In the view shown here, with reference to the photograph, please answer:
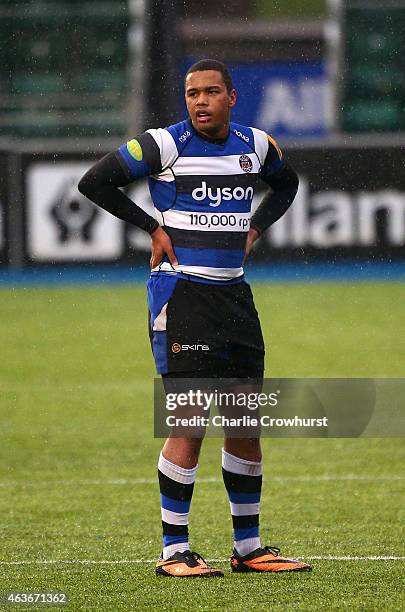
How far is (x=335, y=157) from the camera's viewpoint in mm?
16469

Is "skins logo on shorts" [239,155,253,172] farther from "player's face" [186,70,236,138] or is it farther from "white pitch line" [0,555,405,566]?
"white pitch line" [0,555,405,566]

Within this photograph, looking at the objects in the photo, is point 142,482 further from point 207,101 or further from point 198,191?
point 207,101

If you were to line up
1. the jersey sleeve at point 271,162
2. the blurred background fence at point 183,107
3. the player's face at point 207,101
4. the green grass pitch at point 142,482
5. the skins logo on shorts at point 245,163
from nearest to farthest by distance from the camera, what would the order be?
the green grass pitch at point 142,482 < the player's face at point 207,101 < the skins logo on shorts at point 245,163 < the jersey sleeve at point 271,162 < the blurred background fence at point 183,107

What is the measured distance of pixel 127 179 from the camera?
4.90m

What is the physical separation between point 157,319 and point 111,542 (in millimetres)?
1120

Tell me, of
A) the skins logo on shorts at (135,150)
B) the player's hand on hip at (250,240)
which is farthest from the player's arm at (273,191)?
the skins logo on shorts at (135,150)

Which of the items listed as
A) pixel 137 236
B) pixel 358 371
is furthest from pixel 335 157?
pixel 358 371

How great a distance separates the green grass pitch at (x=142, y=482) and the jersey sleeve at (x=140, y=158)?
1.39 metres

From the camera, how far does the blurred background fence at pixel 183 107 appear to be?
52.9ft

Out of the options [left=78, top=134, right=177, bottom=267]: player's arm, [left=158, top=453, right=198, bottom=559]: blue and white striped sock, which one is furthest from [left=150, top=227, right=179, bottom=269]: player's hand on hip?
[left=158, top=453, right=198, bottom=559]: blue and white striped sock

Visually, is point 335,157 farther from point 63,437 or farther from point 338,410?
point 338,410

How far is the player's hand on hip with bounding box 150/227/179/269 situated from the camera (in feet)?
16.3

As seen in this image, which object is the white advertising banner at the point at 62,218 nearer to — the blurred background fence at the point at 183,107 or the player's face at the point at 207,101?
the blurred background fence at the point at 183,107

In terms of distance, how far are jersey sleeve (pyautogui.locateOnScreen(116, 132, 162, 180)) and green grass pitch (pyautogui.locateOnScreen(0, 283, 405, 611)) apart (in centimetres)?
139
